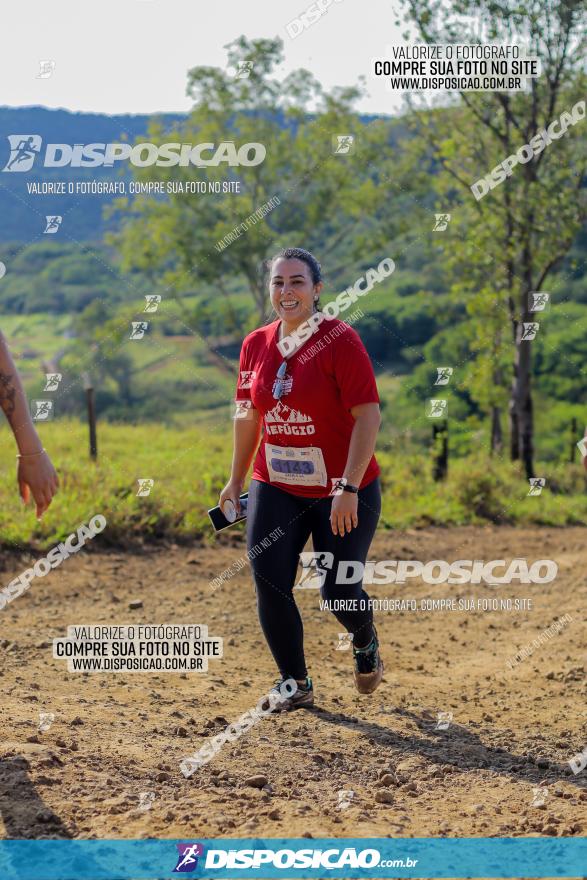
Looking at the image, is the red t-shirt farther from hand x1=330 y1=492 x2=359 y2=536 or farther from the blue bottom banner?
the blue bottom banner

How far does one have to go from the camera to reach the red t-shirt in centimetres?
473

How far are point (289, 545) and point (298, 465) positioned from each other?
14.8 inches

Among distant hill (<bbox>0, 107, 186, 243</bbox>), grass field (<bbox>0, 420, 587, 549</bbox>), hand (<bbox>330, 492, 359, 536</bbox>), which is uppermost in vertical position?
distant hill (<bbox>0, 107, 186, 243</bbox>)

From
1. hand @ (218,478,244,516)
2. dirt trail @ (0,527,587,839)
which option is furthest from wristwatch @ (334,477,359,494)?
dirt trail @ (0,527,587,839)

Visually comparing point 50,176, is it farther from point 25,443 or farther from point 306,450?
point 25,443

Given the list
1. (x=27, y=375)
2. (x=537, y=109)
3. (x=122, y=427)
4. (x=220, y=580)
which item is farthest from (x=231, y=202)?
(x=27, y=375)

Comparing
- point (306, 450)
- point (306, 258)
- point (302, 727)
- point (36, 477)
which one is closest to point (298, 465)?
point (306, 450)

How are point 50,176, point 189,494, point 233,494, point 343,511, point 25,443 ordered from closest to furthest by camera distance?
point 25,443 → point 343,511 → point 233,494 → point 189,494 → point 50,176

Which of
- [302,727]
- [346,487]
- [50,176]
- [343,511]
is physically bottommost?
[302,727]

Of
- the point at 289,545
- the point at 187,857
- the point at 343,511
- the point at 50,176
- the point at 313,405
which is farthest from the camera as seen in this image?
the point at 50,176

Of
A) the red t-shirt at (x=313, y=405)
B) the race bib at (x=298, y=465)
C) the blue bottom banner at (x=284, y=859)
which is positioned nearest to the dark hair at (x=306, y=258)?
the red t-shirt at (x=313, y=405)

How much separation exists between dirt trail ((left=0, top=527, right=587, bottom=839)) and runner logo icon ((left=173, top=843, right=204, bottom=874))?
8 centimetres

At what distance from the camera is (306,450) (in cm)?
484

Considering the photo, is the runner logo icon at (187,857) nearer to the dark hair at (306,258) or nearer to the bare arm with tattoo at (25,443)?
the bare arm with tattoo at (25,443)
